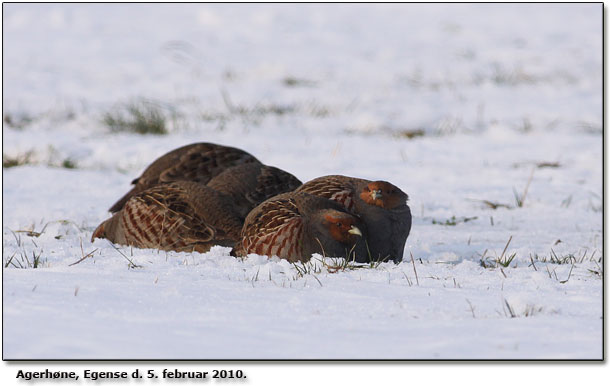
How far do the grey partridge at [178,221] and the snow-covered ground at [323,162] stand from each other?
0.23 metres

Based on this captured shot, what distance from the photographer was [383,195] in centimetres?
507

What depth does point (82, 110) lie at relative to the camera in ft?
38.5

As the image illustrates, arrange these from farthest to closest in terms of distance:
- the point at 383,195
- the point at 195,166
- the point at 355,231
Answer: the point at 195,166 → the point at 383,195 → the point at 355,231

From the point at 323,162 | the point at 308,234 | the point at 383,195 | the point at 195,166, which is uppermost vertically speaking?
the point at 383,195

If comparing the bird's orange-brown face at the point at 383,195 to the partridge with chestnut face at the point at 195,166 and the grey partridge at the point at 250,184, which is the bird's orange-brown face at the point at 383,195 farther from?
the partridge with chestnut face at the point at 195,166

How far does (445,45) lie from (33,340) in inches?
625


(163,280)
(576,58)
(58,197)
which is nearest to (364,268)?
(163,280)

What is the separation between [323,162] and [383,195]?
→ 12.8 ft

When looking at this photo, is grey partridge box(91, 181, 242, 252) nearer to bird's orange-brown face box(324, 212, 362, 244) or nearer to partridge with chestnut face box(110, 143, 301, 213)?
partridge with chestnut face box(110, 143, 301, 213)

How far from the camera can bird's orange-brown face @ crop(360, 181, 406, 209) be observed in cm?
507

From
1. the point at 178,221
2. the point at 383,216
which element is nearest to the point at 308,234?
the point at 383,216

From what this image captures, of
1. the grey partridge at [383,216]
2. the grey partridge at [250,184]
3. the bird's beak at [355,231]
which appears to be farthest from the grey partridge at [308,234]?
the grey partridge at [250,184]

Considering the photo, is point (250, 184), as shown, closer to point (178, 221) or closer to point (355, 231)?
point (178, 221)

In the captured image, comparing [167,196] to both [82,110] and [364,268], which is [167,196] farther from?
[82,110]
